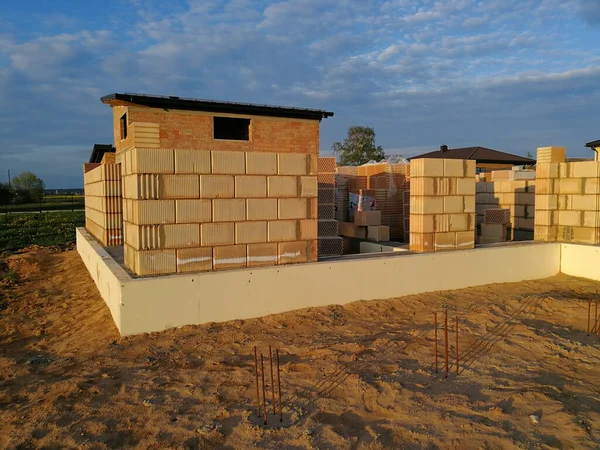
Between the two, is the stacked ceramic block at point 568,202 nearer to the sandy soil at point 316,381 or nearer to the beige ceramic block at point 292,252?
the sandy soil at point 316,381

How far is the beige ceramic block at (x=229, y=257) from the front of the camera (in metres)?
7.39

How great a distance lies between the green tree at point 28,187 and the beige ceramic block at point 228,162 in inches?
1929

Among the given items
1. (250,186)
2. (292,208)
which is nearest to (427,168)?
(292,208)

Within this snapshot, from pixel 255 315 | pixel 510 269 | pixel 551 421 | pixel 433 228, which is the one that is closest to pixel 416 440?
pixel 551 421

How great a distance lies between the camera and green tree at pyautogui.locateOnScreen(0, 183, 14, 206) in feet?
147

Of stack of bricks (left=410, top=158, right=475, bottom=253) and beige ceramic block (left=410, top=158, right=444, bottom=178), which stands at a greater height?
beige ceramic block (left=410, top=158, right=444, bottom=178)

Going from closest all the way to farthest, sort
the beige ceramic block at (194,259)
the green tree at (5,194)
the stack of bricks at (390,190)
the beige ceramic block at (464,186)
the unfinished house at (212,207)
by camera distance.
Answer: the unfinished house at (212,207) → the beige ceramic block at (194,259) → the beige ceramic block at (464,186) → the stack of bricks at (390,190) → the green tree at (5,194)

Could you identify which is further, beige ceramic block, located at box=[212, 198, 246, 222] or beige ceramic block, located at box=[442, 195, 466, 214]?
beige ceramic block, located at box=[442, 195, 466, 214]

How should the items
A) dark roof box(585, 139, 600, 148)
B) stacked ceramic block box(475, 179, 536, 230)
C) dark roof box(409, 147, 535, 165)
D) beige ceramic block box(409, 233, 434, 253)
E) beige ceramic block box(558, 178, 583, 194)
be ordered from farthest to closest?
dark roof box(409, 147, 535, 165), dark roof box(585, 139, 600, 148), stacked ceramic block box(475, 179, 536, 230), beige ceramic block box(558, 178, 583, 194), beige ceramic block box(409, 233, 434, 253)

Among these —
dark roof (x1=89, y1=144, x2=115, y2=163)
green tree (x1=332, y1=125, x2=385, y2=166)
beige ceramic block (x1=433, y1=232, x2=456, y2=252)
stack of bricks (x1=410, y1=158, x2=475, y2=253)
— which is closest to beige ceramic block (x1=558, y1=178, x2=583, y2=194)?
stack of bricks (x1=410, y1=158, x2=475, y2=253)

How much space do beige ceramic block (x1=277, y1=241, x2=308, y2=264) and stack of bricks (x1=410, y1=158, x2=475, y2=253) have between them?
293 centimetres

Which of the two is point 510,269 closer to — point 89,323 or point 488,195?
point 488,195

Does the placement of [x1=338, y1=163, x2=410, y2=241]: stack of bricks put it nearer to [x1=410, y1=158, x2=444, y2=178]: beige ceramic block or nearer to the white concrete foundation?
the white concrete foundation

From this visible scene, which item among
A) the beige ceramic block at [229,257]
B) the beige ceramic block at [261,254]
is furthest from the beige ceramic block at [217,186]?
the beige ceramic block at [261,254]
